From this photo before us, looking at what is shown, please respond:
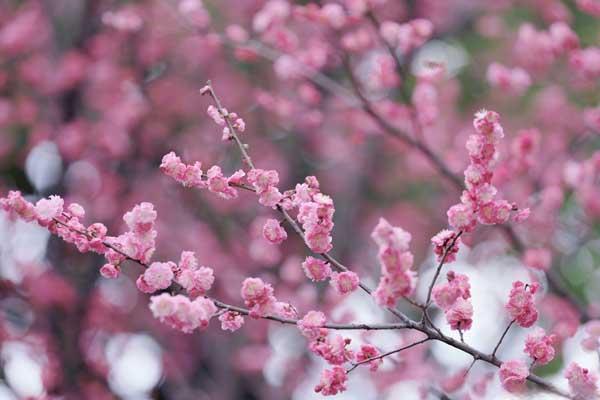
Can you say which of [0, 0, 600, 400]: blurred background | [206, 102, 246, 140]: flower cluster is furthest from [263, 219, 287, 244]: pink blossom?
[0, 0, 600, 400]: blurred background

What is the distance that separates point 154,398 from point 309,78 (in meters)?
3.64

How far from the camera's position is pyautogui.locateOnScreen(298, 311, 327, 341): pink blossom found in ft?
7.80

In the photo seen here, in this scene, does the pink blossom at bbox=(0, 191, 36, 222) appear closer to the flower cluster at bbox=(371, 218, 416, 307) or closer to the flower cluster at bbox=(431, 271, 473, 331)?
the flower cluster at bbox=(371, 218, 416, 307)

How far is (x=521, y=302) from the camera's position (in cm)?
245

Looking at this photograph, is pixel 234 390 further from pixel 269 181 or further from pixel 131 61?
pixel 269 181

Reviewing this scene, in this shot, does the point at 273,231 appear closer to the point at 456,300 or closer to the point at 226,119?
the point at 226,119

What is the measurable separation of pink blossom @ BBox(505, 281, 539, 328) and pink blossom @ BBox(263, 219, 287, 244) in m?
0.82

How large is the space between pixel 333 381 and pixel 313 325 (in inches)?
9.3

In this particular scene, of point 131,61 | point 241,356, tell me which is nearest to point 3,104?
point 131,61

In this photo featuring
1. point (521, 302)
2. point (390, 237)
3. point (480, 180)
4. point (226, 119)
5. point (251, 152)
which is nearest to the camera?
point (390, 237)

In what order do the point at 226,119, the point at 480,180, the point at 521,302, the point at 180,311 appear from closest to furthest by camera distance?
the point at 180,311 → the point at 480,180 → the point at 521,302 → the point at 226,119

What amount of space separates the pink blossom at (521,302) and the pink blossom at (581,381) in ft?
0.76

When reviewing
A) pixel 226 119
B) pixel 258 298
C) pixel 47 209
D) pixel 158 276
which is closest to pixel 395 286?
pixel 258 298

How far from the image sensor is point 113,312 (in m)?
7.30
